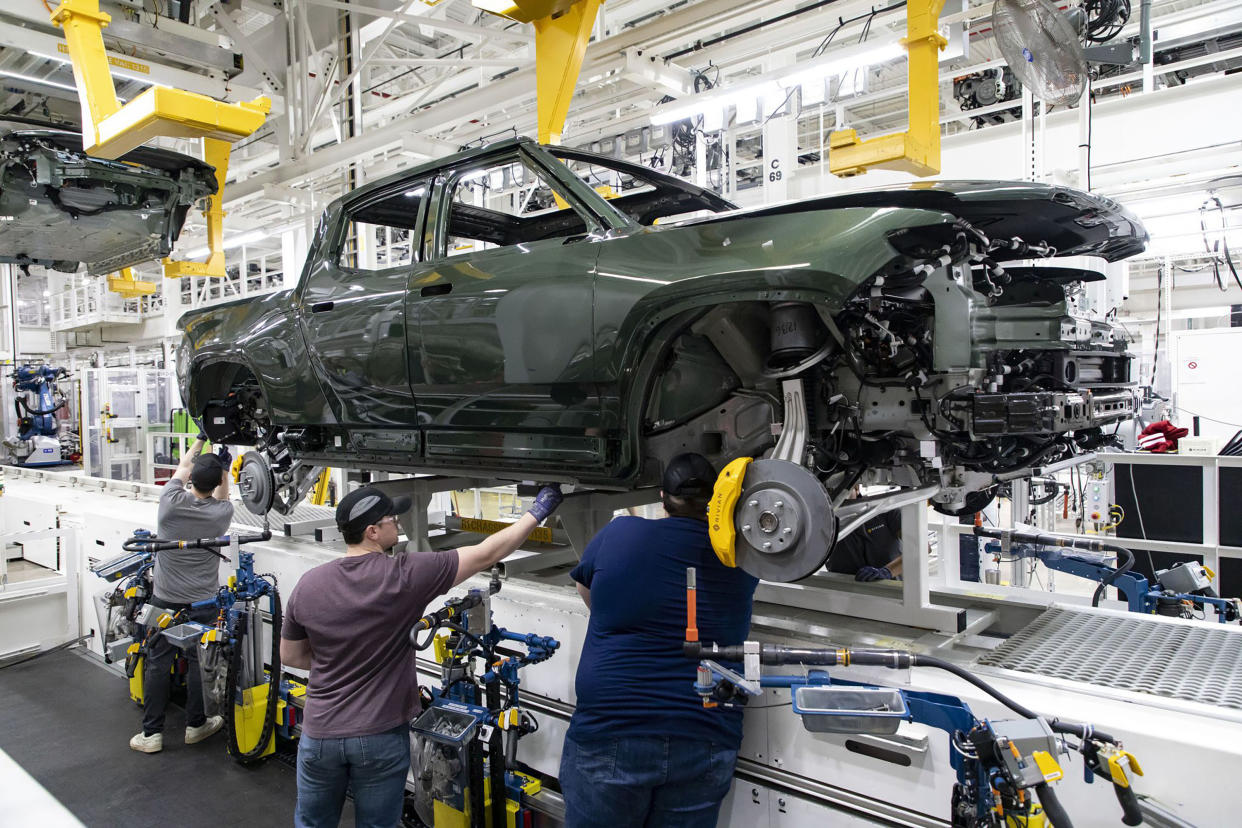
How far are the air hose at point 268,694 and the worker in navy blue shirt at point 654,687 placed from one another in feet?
8.22

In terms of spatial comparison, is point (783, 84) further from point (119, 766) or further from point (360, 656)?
point (119, 766)

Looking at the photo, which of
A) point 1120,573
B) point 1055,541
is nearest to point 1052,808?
point 1055,541

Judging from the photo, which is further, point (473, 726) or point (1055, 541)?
point (1055, 541)

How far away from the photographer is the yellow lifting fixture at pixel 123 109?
331 centimetres

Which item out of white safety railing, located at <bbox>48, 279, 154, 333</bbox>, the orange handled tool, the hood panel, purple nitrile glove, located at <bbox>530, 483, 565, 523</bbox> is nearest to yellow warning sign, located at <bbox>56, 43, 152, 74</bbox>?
purple nitrile glove, located at <bbox>530, 483, 565, 523</bbox>

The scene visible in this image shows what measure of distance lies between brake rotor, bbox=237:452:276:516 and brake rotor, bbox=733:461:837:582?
3036mm

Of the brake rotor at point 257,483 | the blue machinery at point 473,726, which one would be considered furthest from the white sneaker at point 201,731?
the blue machinery at point 473,726

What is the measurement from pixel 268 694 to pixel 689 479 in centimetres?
309

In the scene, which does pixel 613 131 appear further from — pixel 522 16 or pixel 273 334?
pixel 273 334

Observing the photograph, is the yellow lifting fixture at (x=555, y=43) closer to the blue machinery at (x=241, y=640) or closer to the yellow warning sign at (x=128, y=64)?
the yellow warning sign at (x=128, y=64)

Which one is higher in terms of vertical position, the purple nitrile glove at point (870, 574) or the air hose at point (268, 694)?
the purple nitrile glove at point (870, 574)

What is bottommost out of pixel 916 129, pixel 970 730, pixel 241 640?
pixel 241 640

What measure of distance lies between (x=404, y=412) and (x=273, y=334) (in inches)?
40.0

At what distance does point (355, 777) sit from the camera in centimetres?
254
